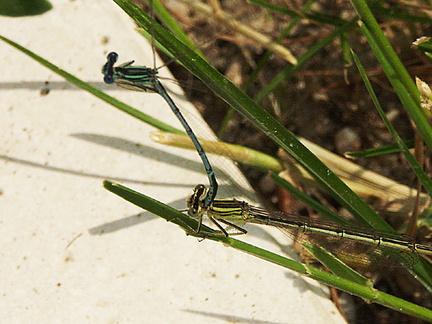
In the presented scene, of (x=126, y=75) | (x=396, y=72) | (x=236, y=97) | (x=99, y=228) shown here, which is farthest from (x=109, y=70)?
(x=396, y=72)

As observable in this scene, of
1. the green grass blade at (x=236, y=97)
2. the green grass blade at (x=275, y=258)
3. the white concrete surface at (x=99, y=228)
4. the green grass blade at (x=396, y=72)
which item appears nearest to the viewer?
the green grass blade at (x=275, y=258)

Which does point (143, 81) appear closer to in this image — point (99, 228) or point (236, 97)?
point (236, 97)

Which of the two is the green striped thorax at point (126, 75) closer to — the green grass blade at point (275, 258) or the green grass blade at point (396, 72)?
the green grass blade at point (275, 258)

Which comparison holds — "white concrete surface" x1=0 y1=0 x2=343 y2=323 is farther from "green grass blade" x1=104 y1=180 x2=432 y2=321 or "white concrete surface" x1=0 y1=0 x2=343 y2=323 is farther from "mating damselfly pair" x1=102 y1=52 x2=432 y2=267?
"green grass blade" x1=104 y1=180 x2=432 y2=321

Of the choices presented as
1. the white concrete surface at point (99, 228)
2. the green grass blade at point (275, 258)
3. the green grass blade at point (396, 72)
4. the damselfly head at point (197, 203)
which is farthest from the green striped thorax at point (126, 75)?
the green grass blade at point (396, 72)

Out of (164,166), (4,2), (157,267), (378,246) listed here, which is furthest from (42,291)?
(378,246)

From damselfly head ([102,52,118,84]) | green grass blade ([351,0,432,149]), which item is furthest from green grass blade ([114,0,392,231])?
green grass blade ([351,0,432,149])
